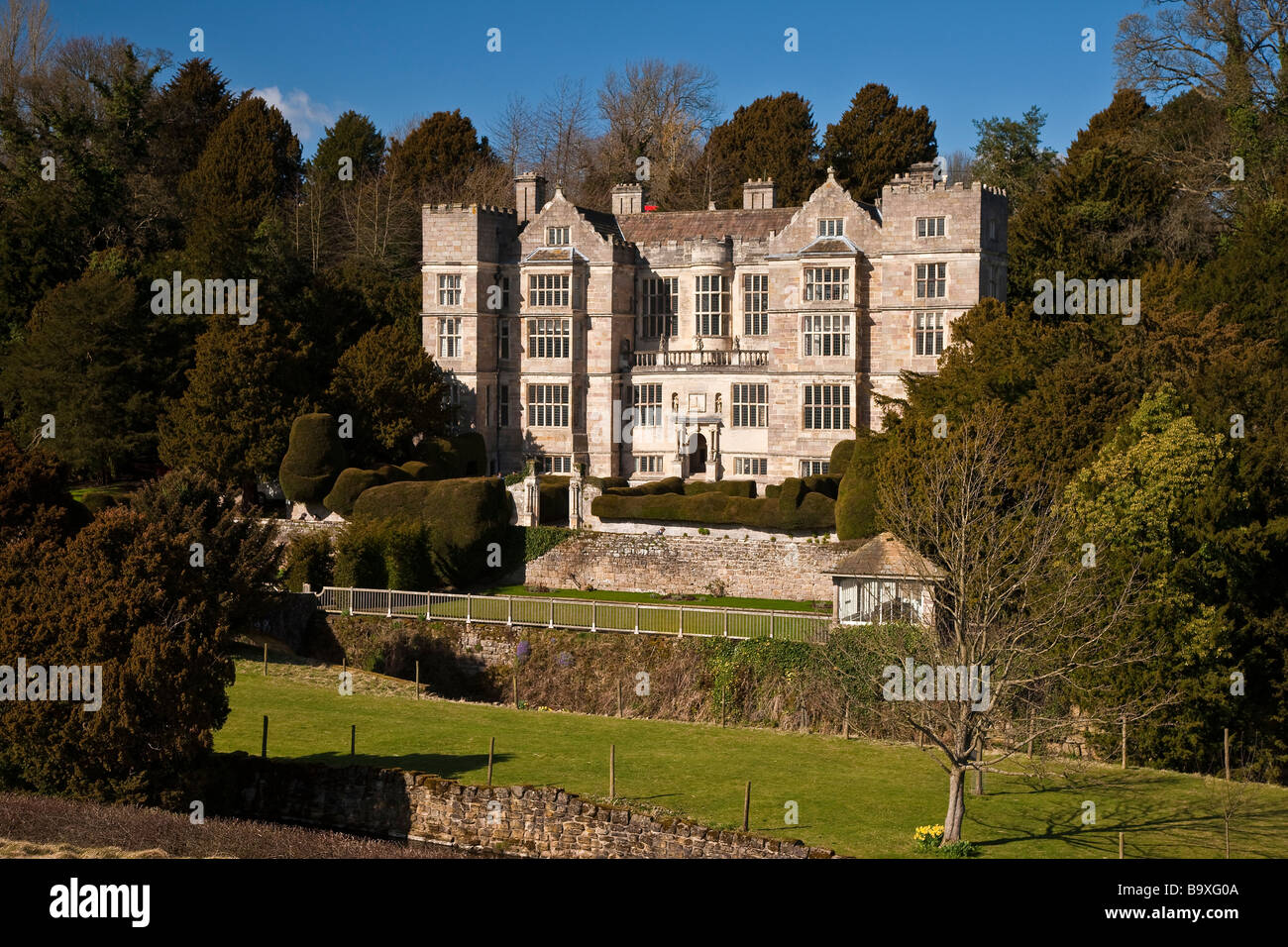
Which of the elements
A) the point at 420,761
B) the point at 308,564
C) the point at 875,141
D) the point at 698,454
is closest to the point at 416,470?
the point at 308,564

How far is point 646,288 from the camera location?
58.5 meters

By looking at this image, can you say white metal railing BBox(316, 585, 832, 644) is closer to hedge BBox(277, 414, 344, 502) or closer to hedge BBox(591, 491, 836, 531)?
hedge BBox(591, 491, 836, 531)

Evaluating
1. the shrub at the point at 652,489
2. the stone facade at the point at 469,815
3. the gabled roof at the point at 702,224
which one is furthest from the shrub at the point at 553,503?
the stone facade at the point at 469,815

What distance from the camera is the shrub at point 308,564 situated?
45.0 m

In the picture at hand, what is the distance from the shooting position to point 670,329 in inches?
2298

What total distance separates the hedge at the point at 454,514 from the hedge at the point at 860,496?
10.6 metres

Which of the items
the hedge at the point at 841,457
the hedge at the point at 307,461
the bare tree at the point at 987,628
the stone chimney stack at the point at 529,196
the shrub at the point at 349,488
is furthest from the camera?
the stone chimney stack at the point at 529,196

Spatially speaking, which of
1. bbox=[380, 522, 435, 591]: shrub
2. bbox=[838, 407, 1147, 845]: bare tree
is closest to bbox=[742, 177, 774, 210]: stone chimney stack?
bbox=[380, 522, 435, 591]: shrub

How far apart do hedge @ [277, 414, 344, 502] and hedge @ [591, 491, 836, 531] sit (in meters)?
8.80

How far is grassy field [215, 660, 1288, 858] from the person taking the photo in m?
25.7

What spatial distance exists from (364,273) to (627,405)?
1336cm

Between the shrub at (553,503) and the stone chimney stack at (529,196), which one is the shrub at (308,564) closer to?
the shrub at (553,503)
